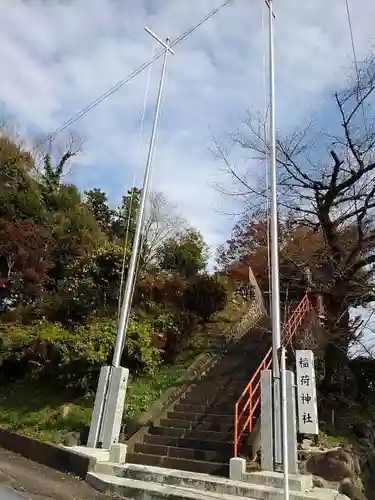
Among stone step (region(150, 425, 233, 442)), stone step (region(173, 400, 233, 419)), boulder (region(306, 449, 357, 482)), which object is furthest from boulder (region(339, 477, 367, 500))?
stone step (region(173, 400, 233, 419))

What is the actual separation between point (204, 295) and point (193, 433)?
25.9 feet

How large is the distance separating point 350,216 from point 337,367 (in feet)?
14.0

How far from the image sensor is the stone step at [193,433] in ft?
31.4

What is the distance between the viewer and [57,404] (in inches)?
483

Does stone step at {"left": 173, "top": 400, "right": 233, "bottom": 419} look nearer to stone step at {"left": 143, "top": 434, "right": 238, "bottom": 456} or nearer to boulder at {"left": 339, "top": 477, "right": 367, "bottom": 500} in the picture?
stone step at {"left": 143, "top": 434, "right": 238, "bottom": 456}

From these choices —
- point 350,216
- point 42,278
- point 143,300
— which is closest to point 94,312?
point 143,300

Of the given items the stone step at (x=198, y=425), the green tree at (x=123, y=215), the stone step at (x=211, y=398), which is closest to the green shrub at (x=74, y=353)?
the stone step at (x=211, y=398)

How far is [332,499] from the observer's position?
6.48 metres

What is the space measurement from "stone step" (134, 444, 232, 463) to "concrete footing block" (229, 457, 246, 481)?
983 millimetres

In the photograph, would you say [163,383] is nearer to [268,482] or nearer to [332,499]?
[268,482]

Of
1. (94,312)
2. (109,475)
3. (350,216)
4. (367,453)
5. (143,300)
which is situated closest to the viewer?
(109,475)

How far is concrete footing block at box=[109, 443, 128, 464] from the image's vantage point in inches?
348

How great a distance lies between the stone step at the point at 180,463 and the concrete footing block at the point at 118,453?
363 millimetres

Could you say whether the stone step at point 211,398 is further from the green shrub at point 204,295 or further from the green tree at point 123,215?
the green tree at point 123,215
